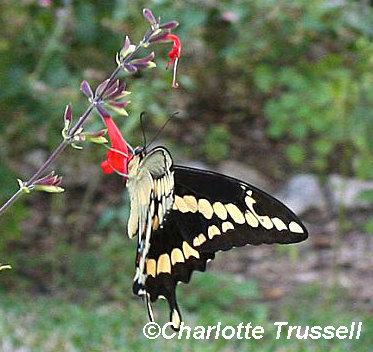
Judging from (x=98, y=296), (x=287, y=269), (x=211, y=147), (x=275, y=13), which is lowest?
(x=98, y=296)

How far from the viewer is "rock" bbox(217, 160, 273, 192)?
5.91 m

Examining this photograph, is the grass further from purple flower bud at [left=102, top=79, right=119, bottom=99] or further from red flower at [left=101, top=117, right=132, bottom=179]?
purple flower bud at [left=102, top=79, right=119, bottom=99]

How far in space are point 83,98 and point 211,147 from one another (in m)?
1.72

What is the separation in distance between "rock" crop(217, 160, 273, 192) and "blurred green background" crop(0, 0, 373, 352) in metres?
0.79

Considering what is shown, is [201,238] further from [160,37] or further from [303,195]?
[303,195]

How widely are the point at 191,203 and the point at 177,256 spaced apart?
0.81ft

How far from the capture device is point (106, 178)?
5.95 m

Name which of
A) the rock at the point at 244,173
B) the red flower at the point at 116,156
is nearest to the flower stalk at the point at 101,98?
the red flower at the point at 116,156

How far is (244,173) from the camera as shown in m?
6.03

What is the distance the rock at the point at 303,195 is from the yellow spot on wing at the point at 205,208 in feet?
11.8

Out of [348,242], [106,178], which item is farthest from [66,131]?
[106,178]

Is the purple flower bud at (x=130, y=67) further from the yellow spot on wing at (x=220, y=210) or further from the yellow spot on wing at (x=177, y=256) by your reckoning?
the yellow spot on wing at (x=177, y=256)

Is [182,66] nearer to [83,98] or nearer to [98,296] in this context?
[83,98]

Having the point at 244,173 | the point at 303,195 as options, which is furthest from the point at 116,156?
the point at 244,173
